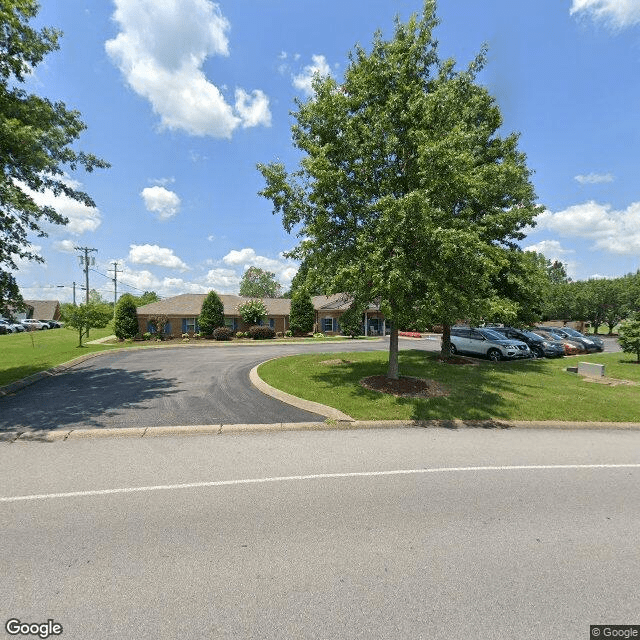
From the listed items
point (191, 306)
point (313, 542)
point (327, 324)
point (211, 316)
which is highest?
point (191, 306)

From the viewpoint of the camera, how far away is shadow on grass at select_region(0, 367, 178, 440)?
7719 millimetres

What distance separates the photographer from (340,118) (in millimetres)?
10055

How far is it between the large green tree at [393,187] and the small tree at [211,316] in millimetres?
24426

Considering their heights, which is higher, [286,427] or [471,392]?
[471,392]

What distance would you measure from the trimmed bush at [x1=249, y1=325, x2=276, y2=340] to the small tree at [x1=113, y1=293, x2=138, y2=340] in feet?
33.5

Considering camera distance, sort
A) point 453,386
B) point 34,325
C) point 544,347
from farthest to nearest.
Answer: point 34,325 < point 544,347 < point 453,386

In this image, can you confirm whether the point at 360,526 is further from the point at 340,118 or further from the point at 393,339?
the point at 340,118

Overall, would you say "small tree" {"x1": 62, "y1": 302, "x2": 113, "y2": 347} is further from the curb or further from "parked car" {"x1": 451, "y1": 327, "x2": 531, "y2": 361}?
"parked car" {"x1": 451, "y1": 327, "x2": 531, "y2": 361}

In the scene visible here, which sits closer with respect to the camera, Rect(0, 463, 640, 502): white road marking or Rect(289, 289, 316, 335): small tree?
Rect(0, 463, 640, 502): white road marking

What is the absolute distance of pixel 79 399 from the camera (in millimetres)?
9703

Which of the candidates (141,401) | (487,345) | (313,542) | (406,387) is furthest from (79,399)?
(487,345)

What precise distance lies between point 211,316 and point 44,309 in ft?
199

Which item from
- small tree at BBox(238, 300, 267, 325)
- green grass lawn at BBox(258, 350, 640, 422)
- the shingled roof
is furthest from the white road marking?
the shingled roof

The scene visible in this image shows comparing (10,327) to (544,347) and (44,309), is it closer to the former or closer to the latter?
(44,309)
